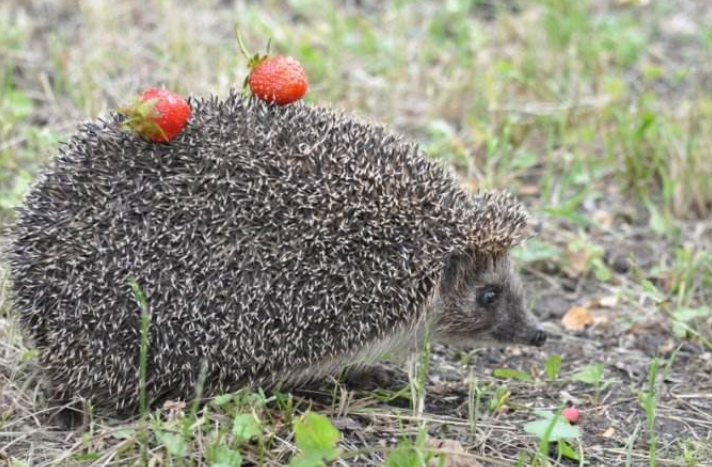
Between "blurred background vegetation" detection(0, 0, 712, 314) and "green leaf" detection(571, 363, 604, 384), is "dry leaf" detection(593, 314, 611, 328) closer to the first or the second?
"blurred background vegetation" detection(0, 0, 712, 314)

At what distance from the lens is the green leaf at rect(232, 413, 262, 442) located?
4.57 metres

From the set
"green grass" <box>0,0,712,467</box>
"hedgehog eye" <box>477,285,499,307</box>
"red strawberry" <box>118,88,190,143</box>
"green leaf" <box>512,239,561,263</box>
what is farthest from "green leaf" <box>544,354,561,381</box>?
"red strawberry" <box>118,88,190,143</box>

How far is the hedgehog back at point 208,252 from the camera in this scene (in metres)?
4.81

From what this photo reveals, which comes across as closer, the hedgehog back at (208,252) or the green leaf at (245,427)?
the green leaf at (245,427)

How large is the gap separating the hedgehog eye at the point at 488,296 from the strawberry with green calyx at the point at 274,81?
1432 mm

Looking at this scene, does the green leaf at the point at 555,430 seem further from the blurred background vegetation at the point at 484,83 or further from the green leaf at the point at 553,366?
the blurred background vegetation at the point at 484,83

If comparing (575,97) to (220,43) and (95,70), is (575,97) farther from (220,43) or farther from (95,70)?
(95,70)

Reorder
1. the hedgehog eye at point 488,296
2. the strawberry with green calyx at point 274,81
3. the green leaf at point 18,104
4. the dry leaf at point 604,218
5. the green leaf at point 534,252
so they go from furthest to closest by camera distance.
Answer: the dry leaf at point 604,218 → the green leaf at point 18,104 → the green leaf at point 534,252 → the hedgehog eye at point 488,296 → the strawberry with green calyx at point 274,81

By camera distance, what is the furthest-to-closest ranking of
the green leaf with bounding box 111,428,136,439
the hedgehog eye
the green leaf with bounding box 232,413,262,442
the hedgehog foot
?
the hedgehog eye < the hedgehog foot < the green leaf with bounding box 111,428,136,439 < the green leaf with bounding box 232,413,262,442

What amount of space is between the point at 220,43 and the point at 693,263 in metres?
4.54

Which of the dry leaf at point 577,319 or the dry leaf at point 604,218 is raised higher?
the dry leaf at point 604,218

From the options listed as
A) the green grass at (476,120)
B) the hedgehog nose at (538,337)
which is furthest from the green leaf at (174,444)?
the hedgehog nose at (538,337)

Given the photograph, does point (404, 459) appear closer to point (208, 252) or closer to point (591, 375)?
point (208, 252)

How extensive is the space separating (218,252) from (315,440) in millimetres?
1025
